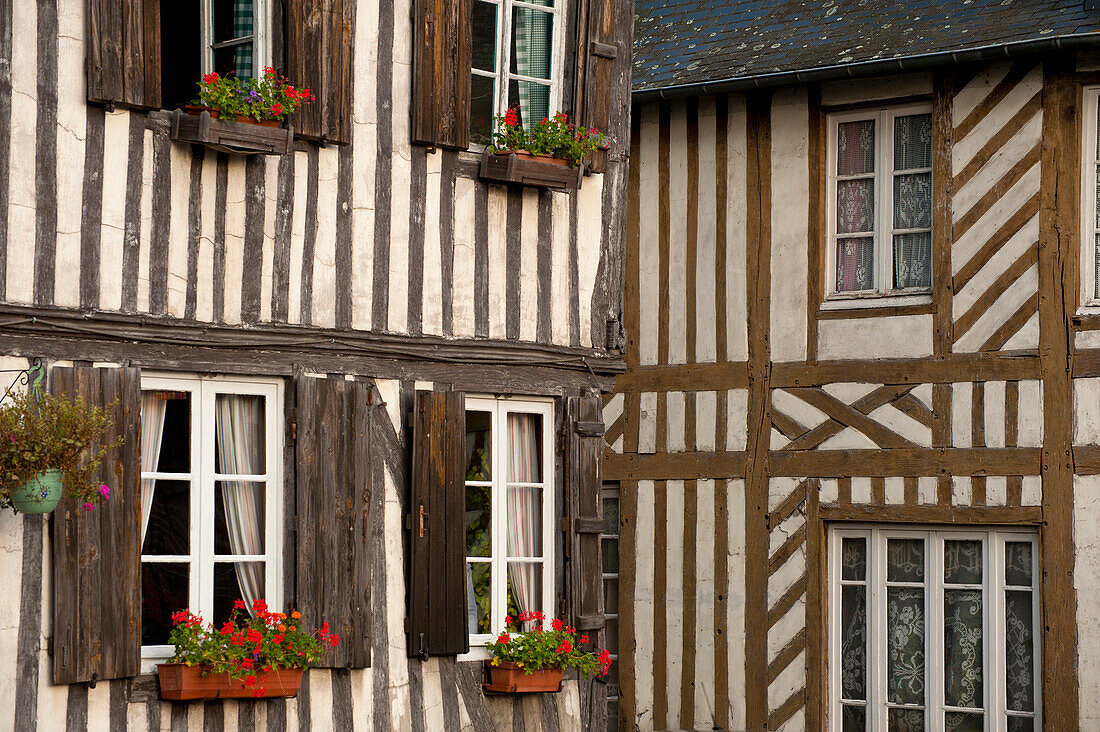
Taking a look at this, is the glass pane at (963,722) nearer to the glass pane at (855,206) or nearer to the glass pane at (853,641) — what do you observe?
the glass pane at (853,641)

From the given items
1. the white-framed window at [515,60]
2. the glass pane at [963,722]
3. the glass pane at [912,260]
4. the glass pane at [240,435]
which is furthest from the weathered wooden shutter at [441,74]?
the glass pane at [963,722]

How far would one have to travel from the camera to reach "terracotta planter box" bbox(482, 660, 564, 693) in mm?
7492

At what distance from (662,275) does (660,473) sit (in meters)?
1.31

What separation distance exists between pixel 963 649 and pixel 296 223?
4.80 metres

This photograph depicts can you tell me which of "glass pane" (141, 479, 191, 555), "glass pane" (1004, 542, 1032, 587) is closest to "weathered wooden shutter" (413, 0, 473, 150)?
"glass pane" (141, 479, 191, 555)

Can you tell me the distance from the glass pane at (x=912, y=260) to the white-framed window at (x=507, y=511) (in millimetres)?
2813

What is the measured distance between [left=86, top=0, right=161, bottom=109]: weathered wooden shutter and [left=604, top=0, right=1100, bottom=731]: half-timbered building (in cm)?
409

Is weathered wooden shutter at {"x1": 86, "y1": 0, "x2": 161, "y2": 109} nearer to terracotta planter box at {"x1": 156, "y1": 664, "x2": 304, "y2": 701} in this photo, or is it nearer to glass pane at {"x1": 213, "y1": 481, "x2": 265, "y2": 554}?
glass pane at {"x1": 213, "y1": 481, "x2": 265, "y2": 554}

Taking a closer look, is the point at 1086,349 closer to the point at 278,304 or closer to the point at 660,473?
the point at 660,473

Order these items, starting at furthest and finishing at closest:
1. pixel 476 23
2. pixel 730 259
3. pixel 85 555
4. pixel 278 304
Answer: pixel 730 259, pixel 476 23, pixel 278 304, pixel 85 555

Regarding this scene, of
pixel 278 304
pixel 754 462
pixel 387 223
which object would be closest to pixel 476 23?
pixel 387 223

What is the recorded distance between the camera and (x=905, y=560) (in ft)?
31.2

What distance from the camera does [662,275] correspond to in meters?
10.3

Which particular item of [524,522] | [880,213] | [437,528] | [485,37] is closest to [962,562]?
[880,213]
